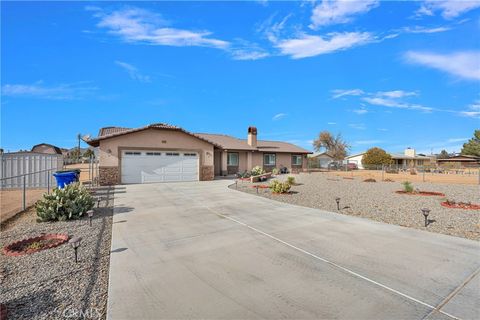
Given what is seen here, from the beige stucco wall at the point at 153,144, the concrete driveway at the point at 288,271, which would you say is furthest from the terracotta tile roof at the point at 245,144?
the concrete driveway at the point at 288,271

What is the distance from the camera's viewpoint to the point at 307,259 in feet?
14.7

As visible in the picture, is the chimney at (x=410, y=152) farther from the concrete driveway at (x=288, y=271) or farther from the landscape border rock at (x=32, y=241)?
the landscape border rock at (x=32, y=241)

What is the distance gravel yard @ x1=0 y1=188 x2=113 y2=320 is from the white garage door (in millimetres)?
11571

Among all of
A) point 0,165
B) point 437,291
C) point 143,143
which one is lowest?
point 437,291

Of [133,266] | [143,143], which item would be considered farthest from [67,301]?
[143,143]

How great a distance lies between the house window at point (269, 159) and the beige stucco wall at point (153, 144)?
9915mm

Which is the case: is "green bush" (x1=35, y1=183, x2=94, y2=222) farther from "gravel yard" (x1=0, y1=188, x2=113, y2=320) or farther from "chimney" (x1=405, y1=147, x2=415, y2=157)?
"chimney" (x1=405, y1=147, x2=415, y2=157)

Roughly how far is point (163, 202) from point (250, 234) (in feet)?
17.6

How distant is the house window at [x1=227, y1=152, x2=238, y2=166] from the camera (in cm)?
2571

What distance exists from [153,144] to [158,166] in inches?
65.4

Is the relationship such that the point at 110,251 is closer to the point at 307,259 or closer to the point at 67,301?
the point at 67,301
